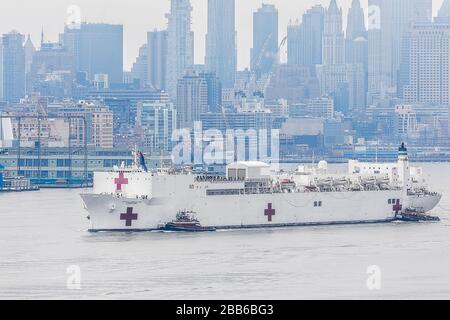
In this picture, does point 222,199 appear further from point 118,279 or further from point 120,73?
point 120,73

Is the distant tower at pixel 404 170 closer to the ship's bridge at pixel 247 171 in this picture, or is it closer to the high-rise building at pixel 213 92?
the ship's bridge at pixel 247 171

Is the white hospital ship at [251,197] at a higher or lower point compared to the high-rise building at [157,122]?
lower

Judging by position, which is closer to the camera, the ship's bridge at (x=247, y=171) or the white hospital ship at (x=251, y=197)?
the white hospital ship at (x=251, y=197)

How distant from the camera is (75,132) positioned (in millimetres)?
72812

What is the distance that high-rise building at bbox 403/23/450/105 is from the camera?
436 feet

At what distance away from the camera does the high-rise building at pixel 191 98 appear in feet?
325

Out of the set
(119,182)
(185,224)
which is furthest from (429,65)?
(185,224)

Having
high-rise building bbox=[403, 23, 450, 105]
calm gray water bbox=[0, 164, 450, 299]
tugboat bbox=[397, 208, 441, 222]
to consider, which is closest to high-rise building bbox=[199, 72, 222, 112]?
high-rise building bbox=[403, 23, 450, 105]

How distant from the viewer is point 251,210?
28.5 meters

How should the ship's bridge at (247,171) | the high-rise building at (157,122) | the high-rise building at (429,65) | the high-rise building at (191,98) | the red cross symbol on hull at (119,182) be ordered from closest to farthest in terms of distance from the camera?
the red cross symbol on hull at (119,182)
the ship's bridge at (247,171)
the high-rise building at (157,122)
the high-rise building at (191,98)
the high-rise building at (429,65)

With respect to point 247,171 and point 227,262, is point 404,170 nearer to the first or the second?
point 247,171

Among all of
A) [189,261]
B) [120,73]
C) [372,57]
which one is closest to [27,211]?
[189,261]

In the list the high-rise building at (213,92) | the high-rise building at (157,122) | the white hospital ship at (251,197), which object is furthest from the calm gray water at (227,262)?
the high-rise building at (213,92)
